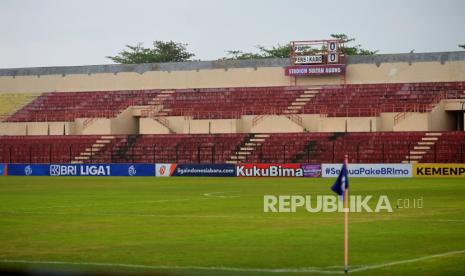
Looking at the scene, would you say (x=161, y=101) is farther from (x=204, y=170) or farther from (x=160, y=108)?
(x=204, y=170)

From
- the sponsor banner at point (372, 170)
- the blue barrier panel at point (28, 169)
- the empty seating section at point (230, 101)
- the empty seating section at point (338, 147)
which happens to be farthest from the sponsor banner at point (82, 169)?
the sponsor banner at point (372, 170)

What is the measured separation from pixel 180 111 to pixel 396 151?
80.9ft

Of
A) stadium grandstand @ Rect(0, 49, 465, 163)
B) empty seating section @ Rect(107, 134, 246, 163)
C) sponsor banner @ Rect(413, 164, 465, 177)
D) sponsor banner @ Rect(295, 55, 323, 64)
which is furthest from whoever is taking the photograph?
sponsor banner @ Rect(295, 55, 323, 64)

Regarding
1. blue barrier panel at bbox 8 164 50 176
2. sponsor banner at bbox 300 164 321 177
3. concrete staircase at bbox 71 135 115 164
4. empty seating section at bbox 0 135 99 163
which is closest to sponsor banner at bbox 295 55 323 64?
concrete staircase at bbox 71 135 115 164

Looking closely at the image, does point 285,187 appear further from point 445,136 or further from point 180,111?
point 180,111

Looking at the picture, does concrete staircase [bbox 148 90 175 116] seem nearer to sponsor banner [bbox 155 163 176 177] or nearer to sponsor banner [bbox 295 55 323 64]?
sponsor banner [bbox 295 55 323 64]

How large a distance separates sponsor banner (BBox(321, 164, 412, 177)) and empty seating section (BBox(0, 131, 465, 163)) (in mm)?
3750

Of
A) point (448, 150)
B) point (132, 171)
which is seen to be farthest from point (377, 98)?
point (132, 171)

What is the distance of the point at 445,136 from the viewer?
76.4 m

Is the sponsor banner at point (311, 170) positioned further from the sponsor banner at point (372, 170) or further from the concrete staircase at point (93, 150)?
the concrete staircase at point (93, 150)

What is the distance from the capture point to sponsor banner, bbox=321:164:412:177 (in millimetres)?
Result: 70188

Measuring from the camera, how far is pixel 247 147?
82875 millimetres

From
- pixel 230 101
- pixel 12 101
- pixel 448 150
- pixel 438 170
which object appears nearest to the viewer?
pixel 438 170

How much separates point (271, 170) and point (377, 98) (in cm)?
1865
